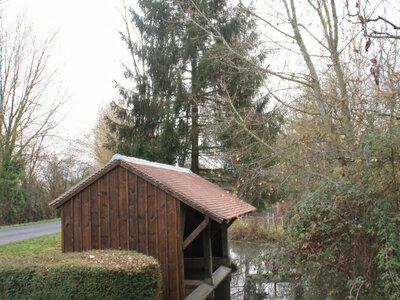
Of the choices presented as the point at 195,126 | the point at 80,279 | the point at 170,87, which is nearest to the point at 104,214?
the point at 80,279

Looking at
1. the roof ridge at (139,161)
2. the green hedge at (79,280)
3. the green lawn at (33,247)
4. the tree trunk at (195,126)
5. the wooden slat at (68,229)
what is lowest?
the green lawn at (33,247)

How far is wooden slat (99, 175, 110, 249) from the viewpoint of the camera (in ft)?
28.8

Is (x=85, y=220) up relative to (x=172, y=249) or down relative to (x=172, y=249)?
up

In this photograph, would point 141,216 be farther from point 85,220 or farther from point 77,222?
point 77,222

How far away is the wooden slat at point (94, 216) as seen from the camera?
8867 mm

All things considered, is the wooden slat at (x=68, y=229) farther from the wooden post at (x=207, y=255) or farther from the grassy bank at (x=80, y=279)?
the wooden post at (x=207, y=255)

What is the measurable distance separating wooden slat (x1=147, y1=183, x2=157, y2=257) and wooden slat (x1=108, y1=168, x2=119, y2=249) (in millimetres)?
765

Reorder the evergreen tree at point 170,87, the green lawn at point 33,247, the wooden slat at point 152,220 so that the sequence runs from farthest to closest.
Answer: the evergreen tree at point 170,87
the green lawn at point 33,247
the wooden slat at point 152,220

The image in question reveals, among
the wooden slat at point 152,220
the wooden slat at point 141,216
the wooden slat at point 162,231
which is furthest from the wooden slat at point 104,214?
the wooden slat at point 162,231

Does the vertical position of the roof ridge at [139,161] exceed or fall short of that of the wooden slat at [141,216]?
it exceeds it

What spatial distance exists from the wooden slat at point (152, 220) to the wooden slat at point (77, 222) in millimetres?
1676

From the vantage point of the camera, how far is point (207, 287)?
9328mm

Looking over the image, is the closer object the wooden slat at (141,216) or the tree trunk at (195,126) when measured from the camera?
the wooden slat at (141,216)

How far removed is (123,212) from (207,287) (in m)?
2.66
